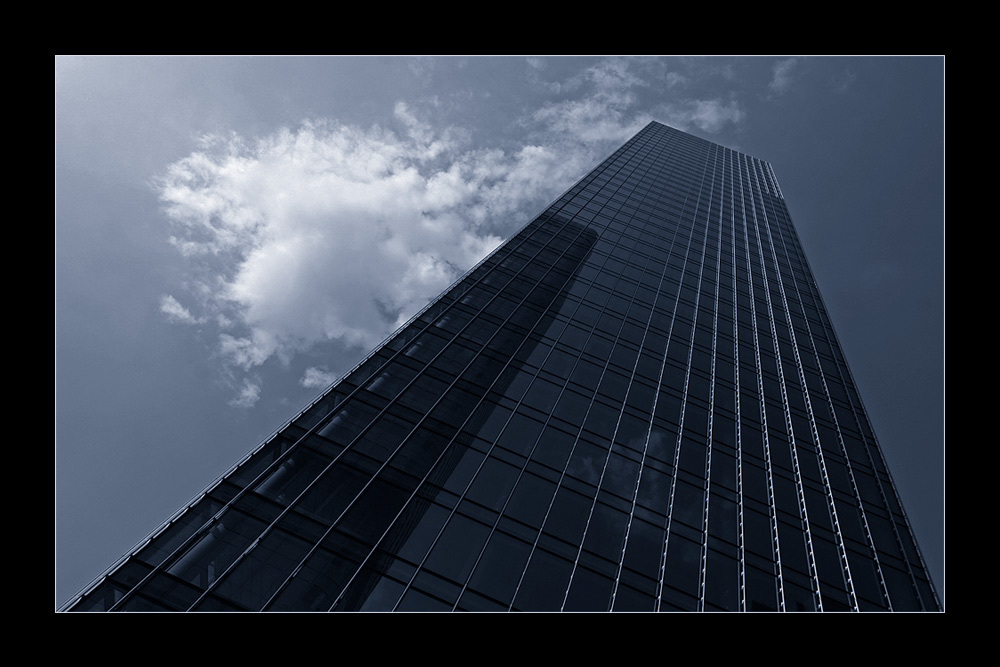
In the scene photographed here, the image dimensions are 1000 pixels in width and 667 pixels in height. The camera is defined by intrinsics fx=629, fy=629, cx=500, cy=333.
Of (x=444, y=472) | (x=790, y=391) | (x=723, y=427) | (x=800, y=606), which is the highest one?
(x=790, y=391)

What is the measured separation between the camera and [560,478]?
2369 cm

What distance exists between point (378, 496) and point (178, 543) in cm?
593

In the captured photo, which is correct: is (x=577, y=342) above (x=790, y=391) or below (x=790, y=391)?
below

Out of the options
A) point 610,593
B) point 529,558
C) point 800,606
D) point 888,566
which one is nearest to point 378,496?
point 529,558

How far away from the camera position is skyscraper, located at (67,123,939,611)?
17828mm

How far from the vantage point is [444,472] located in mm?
22469

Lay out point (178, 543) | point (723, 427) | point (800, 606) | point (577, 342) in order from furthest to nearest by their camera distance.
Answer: point (577, 342) → point (723, 427) → point (800, 606) → point (178, 543)

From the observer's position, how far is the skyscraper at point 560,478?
17.8 metres

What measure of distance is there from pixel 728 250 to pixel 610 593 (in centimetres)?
4325
